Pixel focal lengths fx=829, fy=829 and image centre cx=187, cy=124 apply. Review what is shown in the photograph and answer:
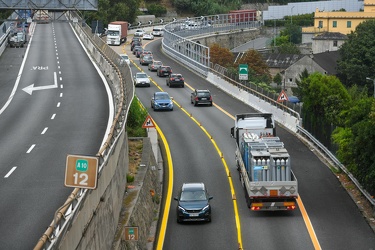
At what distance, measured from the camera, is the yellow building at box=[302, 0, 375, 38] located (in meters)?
152

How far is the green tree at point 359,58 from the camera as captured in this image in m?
108

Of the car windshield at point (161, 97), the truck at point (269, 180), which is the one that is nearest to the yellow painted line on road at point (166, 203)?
the truck at point (269, 180)

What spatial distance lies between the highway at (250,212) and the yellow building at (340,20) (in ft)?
338

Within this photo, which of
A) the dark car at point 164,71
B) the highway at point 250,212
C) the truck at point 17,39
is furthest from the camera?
the truck at point 17,39

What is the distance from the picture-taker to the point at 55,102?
47.6m

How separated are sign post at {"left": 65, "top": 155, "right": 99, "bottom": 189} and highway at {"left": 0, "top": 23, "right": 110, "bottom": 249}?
2417 millimetres

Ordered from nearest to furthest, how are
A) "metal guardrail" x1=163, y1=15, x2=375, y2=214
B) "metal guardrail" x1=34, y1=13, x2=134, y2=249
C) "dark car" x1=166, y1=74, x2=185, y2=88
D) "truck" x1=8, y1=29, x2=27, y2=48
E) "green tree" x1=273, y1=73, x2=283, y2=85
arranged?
1. "metal guardrail" x1=34, y1=13, x2=134, y2=249
2. "metal guardrail" x1=163, y1=15, x2=375, y2=214
3. "dark car" x1=166, y1=74, x2=185, y2=88
4. "truck" x1=8, y1=29, x2=27, y2=48
5. "green tree" x1=273, y1=73, x2=283, y2=85

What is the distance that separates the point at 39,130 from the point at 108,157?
12.5 m

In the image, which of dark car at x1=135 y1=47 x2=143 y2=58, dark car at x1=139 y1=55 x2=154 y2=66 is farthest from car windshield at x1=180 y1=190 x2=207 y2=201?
dark car at x1=135 y1=47 x2=143 y2=58

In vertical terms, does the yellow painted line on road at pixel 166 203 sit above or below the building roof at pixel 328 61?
above

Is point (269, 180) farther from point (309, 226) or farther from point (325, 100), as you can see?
point (325, 100)

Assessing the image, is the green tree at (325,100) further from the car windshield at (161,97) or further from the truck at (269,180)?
the truck at (269,180)

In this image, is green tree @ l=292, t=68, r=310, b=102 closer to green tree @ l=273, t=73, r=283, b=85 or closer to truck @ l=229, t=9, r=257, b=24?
green tree @ l=273, t=73, r=283, b=85

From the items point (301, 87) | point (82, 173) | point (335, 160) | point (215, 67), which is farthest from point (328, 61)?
point (82, 173)
